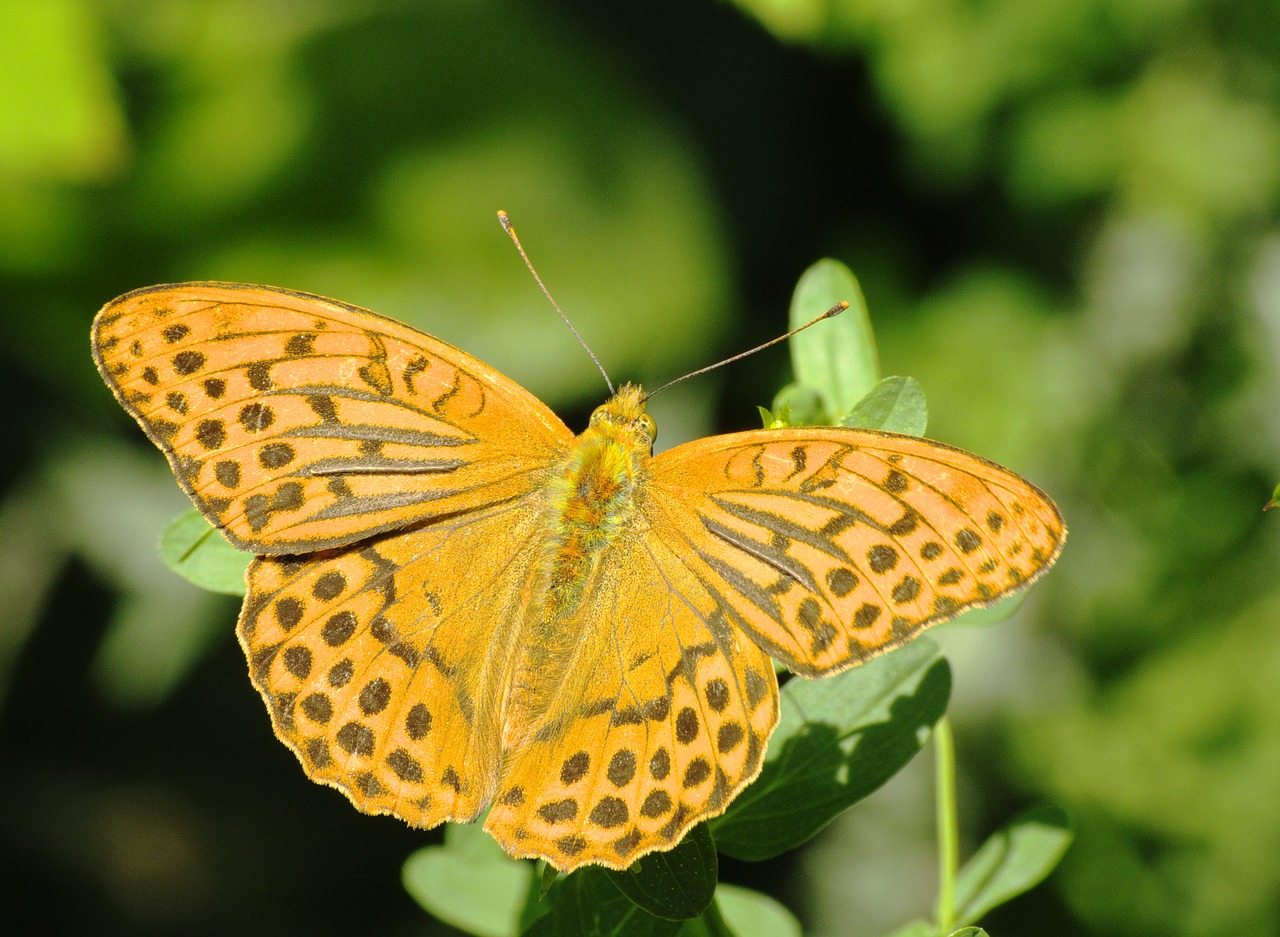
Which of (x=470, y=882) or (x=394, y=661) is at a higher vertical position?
(x=394, y=661)

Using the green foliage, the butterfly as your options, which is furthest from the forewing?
the green foliage

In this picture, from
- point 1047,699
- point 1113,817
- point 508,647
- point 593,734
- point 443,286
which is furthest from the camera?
point 443,286

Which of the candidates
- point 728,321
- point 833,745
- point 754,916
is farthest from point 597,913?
point 728,321

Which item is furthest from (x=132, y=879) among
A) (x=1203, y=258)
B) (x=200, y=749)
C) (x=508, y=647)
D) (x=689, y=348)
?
(x=1203, y=258)

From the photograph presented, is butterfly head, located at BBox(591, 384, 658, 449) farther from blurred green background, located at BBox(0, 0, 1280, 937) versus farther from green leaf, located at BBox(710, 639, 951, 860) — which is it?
blurred green background, located at BBox(0, 0, 1280, 937)

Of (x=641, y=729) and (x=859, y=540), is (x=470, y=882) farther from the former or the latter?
(x=859, y=540)

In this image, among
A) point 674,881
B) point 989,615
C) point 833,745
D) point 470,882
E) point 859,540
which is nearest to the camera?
point 674,881

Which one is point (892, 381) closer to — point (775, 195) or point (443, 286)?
point (443, 286)
